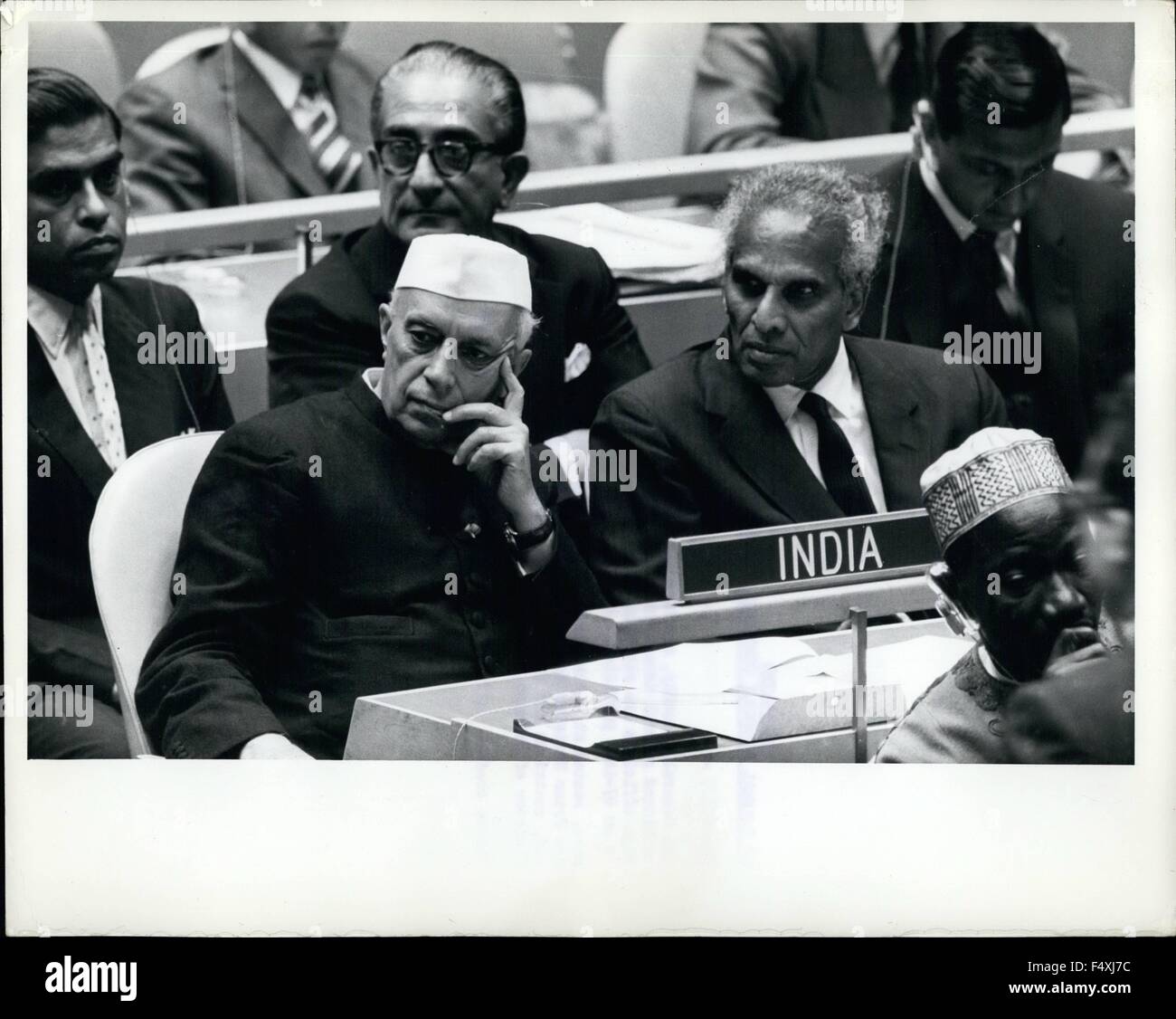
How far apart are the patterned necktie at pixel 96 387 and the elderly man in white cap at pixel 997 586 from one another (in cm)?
178

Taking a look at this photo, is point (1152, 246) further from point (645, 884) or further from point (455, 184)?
point (645, 884)

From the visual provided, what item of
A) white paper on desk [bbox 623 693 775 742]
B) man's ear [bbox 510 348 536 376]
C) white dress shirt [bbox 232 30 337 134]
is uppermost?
white dress shirt [bbox 232 30 337 134]

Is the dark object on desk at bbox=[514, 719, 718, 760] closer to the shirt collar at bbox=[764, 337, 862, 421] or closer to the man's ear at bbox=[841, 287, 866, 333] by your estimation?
the shirt collar at bbox=[764, 337, 862, 421]

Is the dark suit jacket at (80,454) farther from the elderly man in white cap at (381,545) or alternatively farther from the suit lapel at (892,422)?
the suit lapel at (892,422)

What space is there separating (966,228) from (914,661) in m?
0.97

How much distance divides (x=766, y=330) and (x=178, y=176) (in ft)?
4.38

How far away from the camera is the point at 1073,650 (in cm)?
306

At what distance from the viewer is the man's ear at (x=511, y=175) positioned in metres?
3.11

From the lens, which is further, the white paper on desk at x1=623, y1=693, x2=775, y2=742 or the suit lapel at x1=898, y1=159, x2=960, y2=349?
the suit lapel at x1=898, y1=159, x2=960, y2=349

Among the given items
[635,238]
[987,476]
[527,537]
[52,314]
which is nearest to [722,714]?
[527,537]

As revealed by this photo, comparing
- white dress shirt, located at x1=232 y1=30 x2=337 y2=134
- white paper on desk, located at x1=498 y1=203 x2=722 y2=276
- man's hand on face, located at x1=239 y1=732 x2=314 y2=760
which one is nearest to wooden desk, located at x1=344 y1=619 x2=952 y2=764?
man's hand on face, located at x1=239 y1=732 x2=314 y2=760

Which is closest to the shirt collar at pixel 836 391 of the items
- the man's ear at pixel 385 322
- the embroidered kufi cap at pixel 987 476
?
the embroidered kufi cap at pixel 987 476

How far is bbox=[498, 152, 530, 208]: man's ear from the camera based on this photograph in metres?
3.11
